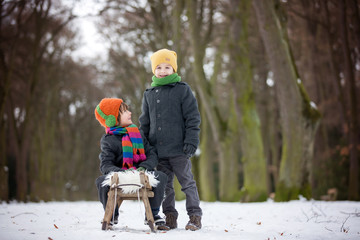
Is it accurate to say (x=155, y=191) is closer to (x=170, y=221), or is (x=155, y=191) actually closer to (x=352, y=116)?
(x=170, y=221)

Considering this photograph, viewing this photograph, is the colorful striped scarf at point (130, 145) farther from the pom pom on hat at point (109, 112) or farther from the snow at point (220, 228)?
the snow at point (220, 228)

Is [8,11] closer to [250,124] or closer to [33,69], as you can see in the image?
[33,69]

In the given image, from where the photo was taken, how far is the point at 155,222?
4059 mm

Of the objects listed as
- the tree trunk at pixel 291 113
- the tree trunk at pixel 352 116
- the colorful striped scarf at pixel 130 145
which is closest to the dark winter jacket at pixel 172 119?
the colorful striped scarf at pixel 130 145

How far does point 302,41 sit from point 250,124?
6.76m

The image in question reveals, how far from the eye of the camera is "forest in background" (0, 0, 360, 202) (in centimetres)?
873

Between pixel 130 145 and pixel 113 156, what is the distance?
24 centimetres

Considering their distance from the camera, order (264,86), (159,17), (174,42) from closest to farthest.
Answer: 1. (174,42)
2. (159,17)
3. (264,86)

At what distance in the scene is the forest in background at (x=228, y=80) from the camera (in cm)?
873

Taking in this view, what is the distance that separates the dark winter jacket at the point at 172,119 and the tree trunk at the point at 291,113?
4.68 metres

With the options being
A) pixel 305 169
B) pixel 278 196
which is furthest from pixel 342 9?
pixel 278 196

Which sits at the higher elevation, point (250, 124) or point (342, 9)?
point (342, 9)

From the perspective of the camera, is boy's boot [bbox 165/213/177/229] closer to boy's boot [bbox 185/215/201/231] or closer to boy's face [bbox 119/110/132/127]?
boy's boot [bbox 185/215/201/231]

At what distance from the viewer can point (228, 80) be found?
1581 centimetres
